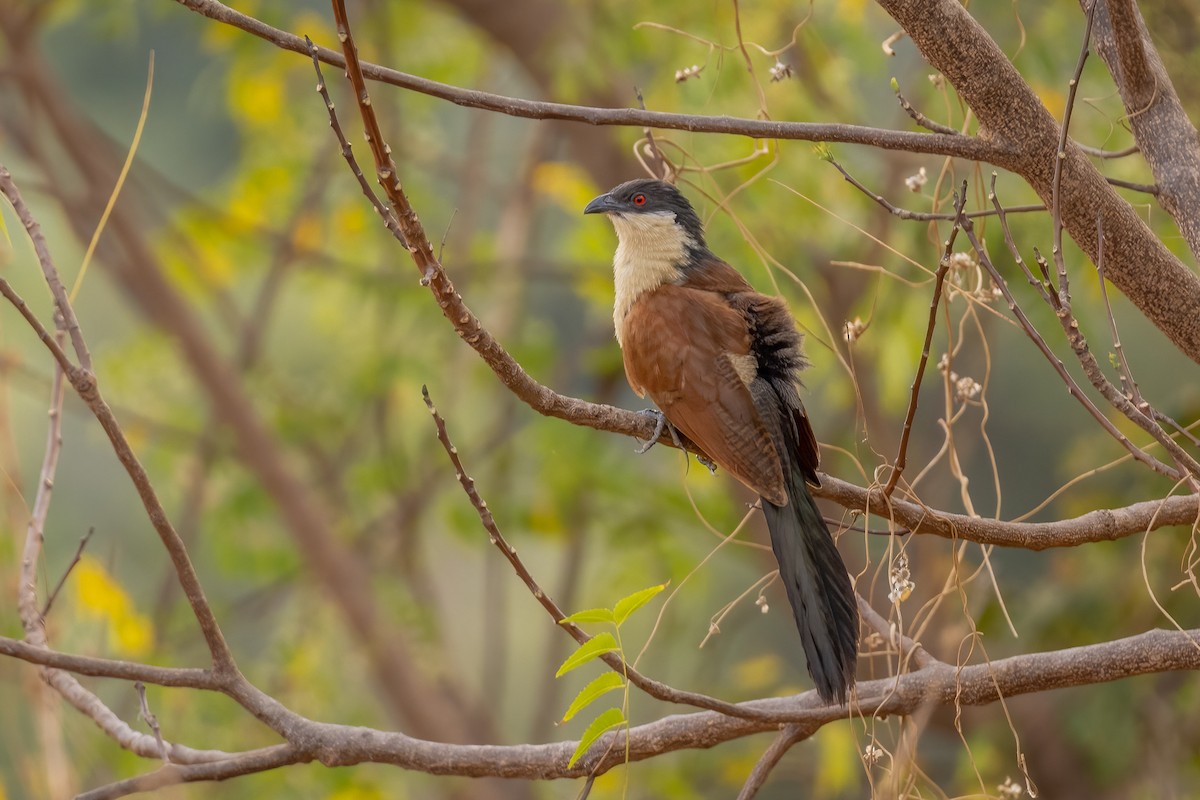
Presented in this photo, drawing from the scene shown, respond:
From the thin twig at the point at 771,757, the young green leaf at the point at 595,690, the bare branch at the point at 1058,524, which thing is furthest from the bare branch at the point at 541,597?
the bare branch at the point at 1058,524

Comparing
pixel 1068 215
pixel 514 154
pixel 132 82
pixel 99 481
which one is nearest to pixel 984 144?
pixel 1068 215

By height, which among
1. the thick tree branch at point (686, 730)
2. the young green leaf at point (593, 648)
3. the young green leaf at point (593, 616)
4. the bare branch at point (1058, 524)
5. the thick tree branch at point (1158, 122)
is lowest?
the thick tree branch at point (686, 730)

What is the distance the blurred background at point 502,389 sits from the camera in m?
3.53

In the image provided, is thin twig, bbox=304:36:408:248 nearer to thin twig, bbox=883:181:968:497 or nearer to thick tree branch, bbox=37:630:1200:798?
thin twig, bbox=883:181:968:497

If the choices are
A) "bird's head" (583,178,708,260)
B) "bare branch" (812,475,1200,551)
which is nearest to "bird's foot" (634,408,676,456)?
"bare branch" (812,475,1200,551)

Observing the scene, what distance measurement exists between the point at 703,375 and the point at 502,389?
2.99 metres

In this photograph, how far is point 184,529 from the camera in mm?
4609

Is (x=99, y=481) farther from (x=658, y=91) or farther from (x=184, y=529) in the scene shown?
(x=658, y=91)

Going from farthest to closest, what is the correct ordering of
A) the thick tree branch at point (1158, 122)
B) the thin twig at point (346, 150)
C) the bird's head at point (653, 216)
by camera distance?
the bird's head at point (653, 216), the thick tree branch at point (1158, 122), the thin twig at point (346, 150)

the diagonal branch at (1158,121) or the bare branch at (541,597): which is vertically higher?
the diagonal branch at (1158,121)

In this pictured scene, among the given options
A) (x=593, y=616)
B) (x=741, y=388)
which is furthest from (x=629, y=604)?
(x=741, y=388)

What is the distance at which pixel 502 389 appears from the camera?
484cm

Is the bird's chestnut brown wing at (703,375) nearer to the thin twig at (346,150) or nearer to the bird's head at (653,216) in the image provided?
the bird's head at (653,216)

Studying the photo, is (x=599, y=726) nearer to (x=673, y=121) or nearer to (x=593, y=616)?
(x=593, y=616)
